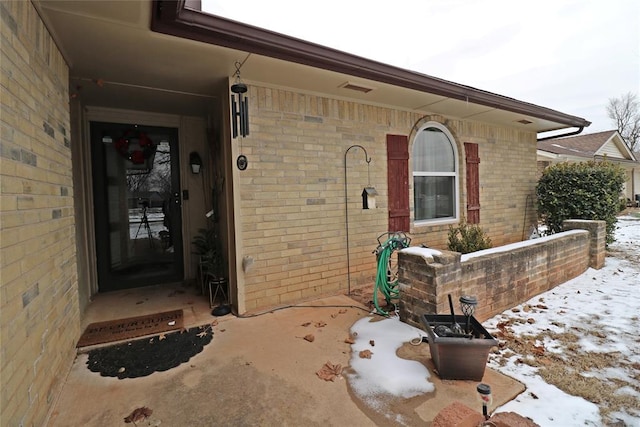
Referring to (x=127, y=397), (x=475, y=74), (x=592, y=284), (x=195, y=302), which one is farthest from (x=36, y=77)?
(x=475, y=74)

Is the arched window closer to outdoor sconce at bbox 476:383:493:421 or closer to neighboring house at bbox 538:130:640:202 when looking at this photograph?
outdoor sconce at bbox 476:383:493:421

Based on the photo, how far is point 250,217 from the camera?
3.39m

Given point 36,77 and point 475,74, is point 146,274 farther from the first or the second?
point 475,74

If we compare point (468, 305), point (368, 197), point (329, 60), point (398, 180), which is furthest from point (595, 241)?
point (329, 60)

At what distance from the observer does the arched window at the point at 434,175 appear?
5121 millimetres

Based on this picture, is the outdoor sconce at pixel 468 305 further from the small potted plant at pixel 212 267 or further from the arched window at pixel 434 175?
the arched window at pixel 434 175

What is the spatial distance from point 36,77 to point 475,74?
2039 centimetres

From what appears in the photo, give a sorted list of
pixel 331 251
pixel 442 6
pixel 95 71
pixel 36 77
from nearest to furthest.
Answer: pixel 36 77, pixel 95 71, pixel 331 251, pixel 442 6

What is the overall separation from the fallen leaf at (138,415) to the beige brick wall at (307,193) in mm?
1495

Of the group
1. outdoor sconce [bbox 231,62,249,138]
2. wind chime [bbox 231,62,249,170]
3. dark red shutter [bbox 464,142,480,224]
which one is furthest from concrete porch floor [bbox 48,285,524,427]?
dark red shutter [bbox 464,142,480,224]

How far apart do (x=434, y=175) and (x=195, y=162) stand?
3935mm

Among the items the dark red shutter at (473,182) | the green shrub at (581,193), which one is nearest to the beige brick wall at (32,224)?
the dark red shutter at (473,182)

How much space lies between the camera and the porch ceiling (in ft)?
6.91

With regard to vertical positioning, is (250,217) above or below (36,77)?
below
